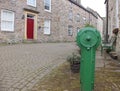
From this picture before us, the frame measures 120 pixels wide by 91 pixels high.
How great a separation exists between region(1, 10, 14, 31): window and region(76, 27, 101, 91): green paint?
16.9m

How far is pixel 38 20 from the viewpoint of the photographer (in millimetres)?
26703

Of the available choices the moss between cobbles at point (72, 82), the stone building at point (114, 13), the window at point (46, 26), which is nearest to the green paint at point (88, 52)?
the moss between cobbles at point (72, 82)

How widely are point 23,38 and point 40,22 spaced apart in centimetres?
412

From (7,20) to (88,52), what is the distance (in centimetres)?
1753

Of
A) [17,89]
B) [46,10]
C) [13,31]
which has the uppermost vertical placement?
[46,10]

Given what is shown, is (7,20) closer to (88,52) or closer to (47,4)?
(47,4)

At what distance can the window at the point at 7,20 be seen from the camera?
69.7 feet

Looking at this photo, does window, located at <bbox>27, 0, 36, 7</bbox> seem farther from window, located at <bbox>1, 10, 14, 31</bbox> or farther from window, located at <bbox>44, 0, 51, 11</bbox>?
window, located at <bbox>1, 10, 14, 31</bbox>

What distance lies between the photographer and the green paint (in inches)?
197

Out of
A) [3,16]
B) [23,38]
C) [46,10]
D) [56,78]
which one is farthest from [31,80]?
[46,10]

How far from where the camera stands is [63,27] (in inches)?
1323

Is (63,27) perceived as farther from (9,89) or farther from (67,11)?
(9,89)

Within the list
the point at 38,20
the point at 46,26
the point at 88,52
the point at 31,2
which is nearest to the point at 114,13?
the point at 88,52

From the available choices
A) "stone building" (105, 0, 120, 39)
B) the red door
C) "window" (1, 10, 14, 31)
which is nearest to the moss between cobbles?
"stone building" (105, 0, 120, 39)
